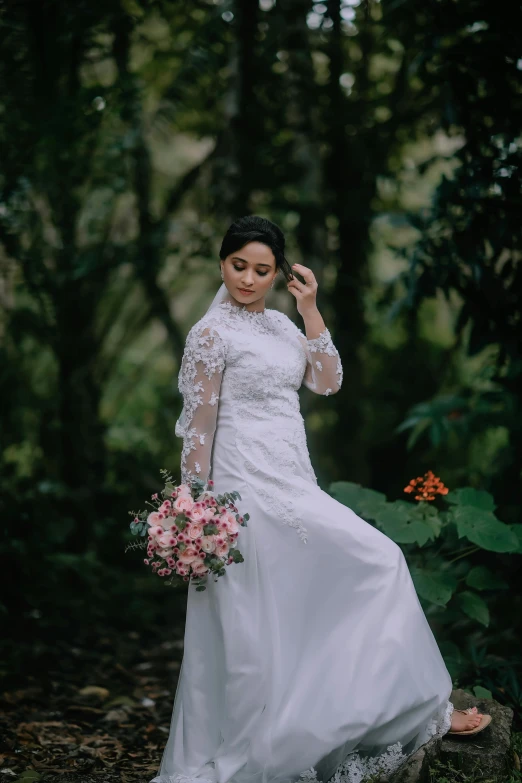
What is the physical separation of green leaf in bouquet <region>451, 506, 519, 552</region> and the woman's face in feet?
5.03

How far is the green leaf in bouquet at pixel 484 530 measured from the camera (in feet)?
12.2

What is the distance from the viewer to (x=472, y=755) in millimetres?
3176

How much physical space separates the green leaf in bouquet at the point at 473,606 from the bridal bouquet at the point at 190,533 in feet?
4.89

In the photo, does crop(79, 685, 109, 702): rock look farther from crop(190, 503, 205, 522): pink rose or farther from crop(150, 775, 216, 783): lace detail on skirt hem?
crop(190, 503, 205, 522): pink rose

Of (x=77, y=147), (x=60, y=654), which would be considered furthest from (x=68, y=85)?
(x=60, y=654)

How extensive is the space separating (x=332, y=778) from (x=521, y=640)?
1959 mm

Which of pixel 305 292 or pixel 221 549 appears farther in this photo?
pixel 305 292

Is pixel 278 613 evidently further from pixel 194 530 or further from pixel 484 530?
pixel 484 530

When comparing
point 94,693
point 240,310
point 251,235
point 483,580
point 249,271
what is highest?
point 251,235

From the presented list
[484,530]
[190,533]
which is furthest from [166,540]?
[484,530]

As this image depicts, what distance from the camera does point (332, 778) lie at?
2979 millimetres

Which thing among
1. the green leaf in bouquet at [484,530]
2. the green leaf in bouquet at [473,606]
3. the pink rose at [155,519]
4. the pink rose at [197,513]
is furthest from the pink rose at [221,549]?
the green leaf in bouquet at [473,606]

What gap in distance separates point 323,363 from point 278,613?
103 cm

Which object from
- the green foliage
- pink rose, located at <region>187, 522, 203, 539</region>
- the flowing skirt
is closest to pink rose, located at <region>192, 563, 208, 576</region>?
pink rose, located at <region>187, 522, 203, 539</region>
